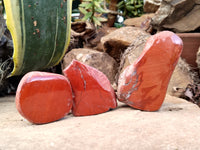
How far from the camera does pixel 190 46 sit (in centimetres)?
201

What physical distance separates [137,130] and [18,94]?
1.65 ft

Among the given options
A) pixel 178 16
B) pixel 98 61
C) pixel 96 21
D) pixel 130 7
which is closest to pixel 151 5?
pixel 130 7

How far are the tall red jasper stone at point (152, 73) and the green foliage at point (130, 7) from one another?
7.85 feet

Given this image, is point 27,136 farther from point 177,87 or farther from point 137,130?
point 177,87

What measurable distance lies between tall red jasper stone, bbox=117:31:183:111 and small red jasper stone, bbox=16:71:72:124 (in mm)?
279

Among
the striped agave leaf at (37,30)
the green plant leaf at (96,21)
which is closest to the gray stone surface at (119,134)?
the striped agave leaf at (37,30)

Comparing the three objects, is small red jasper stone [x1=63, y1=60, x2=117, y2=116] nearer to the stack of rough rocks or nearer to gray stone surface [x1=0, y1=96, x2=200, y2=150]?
gray stone surface [x1=0, y1=96, x2=200, y2=150]

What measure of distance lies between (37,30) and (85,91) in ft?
2.02

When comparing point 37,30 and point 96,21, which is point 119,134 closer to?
point 37,30

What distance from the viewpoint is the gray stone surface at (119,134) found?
715 millimetres

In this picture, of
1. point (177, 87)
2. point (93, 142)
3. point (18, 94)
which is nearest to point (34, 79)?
point (18, 94)

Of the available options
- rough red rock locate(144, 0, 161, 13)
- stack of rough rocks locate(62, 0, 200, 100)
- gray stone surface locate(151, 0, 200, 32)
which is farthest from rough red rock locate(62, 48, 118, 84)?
rough red rock locate(144, 0, 161, 13)

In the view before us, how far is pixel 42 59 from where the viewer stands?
1.69 m

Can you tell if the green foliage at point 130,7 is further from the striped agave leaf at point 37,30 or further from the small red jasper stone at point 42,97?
the small red jasper stone at point 42,97
